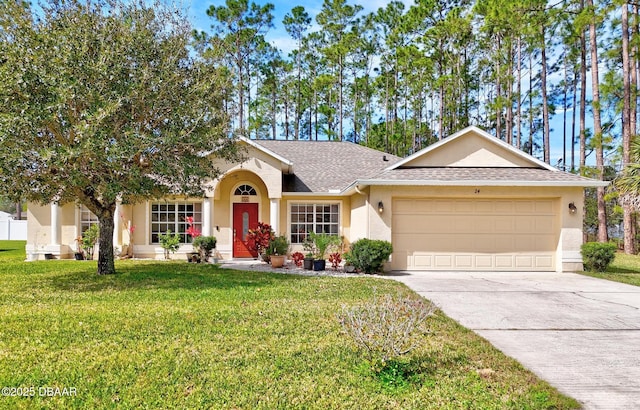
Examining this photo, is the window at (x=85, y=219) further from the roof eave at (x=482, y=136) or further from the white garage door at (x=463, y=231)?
the white garage door at (x=463, y=231)

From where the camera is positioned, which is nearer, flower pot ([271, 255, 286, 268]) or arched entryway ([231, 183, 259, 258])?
flower pot ([271, 255, 286, 268])

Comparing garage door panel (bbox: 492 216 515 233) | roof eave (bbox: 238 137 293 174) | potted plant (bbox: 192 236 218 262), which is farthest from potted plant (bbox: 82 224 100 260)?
garage door panel (bbox: 492 216 515 233)

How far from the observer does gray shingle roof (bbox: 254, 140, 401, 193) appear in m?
17.0

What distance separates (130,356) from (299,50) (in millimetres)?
33708

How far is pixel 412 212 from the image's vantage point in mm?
13445

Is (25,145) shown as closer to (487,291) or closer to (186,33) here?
(186,33)

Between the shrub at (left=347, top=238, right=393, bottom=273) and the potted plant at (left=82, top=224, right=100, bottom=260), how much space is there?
32.5ft

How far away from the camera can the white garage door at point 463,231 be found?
44.1 feet

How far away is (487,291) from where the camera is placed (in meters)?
9.80

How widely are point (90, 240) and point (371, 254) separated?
1058cm

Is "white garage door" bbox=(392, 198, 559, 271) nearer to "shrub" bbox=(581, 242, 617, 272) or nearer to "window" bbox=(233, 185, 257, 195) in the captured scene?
"shrub" bbox=(581, 242, 617, 272)

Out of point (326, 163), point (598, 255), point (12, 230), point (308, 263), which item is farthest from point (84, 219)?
point (12, 230)

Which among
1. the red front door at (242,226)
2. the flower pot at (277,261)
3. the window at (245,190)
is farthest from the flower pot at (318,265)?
the window at (245,190)

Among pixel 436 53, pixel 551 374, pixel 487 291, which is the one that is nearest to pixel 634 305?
pixel 487 291
